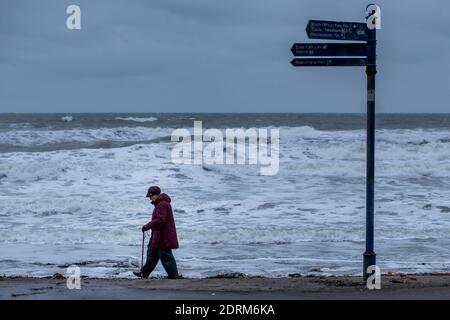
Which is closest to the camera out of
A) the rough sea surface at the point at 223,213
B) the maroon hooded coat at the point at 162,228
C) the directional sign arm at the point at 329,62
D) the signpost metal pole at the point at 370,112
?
the signpost metal pole at the point at 370,112

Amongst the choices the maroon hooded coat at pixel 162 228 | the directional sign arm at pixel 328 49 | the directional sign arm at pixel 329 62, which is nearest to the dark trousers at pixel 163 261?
the maroon hooded coat at pixel 162 228

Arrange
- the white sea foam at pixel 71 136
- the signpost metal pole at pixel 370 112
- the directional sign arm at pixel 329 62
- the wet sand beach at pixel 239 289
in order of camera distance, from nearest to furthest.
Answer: the wet sand beach at pixel 239 289 → the signpost metal pole at pixel 370 112 → the directional sign arm at pixel 329 62 → the white sea foam at pixel 71 136

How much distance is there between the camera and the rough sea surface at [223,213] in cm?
1205

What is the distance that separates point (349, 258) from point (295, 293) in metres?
4.78

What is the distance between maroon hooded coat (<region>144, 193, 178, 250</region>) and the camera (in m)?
9.91

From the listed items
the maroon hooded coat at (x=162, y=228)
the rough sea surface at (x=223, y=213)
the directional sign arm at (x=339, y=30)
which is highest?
the directional sign arm at (x=339, y=30)

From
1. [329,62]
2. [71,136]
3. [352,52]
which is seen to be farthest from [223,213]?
[71,136]

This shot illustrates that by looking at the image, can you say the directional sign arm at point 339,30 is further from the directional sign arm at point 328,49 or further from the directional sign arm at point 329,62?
the directional sign arm at point 329,62

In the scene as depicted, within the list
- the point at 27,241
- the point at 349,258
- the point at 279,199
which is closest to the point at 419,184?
the point at 279,199

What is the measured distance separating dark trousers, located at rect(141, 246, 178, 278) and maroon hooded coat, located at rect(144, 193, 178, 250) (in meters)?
0.09

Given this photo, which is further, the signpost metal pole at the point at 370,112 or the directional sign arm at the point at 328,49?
the directional sign arm at the point at 328,49

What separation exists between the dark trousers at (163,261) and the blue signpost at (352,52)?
3283mm

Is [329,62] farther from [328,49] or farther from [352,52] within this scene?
[352,52]

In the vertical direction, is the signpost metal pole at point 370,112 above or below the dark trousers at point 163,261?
above
